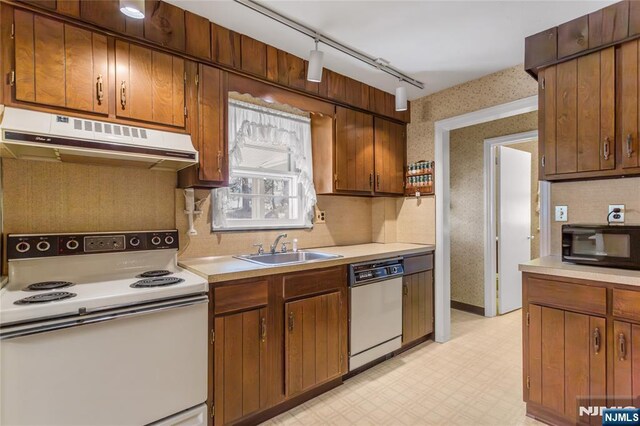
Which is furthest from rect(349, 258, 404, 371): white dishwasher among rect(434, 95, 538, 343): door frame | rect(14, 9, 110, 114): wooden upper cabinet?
rect(14, 9, 110, 114): wooden upper cabinet

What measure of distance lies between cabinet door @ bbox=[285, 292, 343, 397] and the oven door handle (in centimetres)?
65

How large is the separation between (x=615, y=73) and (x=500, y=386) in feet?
7.24

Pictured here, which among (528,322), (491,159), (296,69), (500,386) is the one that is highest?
(296,69)

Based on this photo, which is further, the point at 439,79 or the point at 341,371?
the point at 439,79

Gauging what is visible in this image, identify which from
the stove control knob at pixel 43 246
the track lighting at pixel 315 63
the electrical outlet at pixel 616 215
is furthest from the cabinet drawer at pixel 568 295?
the stove control knob at pixel 43 246

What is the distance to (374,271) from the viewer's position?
2.56m

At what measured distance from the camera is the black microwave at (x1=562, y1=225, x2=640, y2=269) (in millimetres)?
1797

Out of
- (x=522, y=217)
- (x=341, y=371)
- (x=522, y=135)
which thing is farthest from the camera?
(x=522, y=217)

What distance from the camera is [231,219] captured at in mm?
2566

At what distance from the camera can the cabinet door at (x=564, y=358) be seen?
1.73 meters

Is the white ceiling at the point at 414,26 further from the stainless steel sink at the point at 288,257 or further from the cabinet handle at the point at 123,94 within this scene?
the stainless steel sink at the point at 288,257

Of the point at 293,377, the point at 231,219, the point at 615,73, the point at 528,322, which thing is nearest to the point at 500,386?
the point at 528,322

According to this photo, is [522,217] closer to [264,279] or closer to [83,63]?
[264,279]

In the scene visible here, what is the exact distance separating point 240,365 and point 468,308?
327 cm
